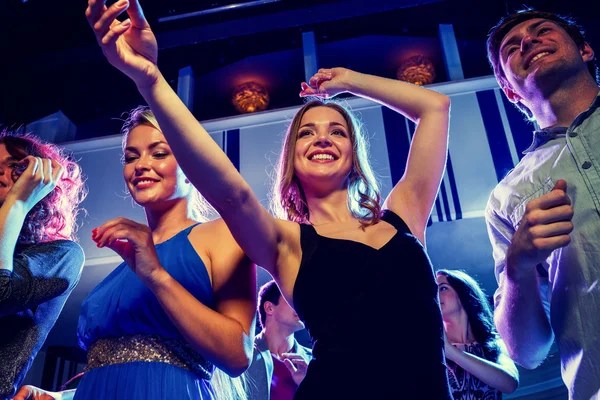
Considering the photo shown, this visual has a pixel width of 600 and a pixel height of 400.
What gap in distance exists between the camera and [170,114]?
94 cm

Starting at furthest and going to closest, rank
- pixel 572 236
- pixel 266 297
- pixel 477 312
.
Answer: pixel 266 297 → pixel 477 312 → pixel 572 236

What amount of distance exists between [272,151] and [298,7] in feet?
4.37

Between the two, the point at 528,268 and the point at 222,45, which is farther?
the point at 222,45

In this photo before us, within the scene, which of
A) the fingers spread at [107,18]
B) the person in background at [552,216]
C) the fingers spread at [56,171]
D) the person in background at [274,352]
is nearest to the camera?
the fingers spread at [107,18]

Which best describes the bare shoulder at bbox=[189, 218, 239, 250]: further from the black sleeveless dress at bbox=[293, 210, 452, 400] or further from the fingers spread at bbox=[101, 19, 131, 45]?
the fingers spread at bbox=[101, 19, 131, 45]

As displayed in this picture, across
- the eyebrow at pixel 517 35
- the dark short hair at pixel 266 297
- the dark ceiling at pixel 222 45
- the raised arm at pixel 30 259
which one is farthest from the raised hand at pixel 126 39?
the dark ceiling at pixel 222 45

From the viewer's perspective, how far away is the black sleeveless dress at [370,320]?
957mm

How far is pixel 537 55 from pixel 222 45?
3.61 metres

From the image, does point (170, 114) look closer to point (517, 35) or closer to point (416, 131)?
A: point (416, 131)

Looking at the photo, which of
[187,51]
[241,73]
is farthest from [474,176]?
[187,51]

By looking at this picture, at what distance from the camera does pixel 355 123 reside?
1.49 m

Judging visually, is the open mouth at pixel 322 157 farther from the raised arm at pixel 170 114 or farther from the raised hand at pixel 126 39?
the raised hand at pixel 126 39

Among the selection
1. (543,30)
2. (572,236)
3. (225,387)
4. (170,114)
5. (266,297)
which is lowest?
(225,387)

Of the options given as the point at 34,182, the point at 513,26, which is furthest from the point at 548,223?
the point at 34,182
